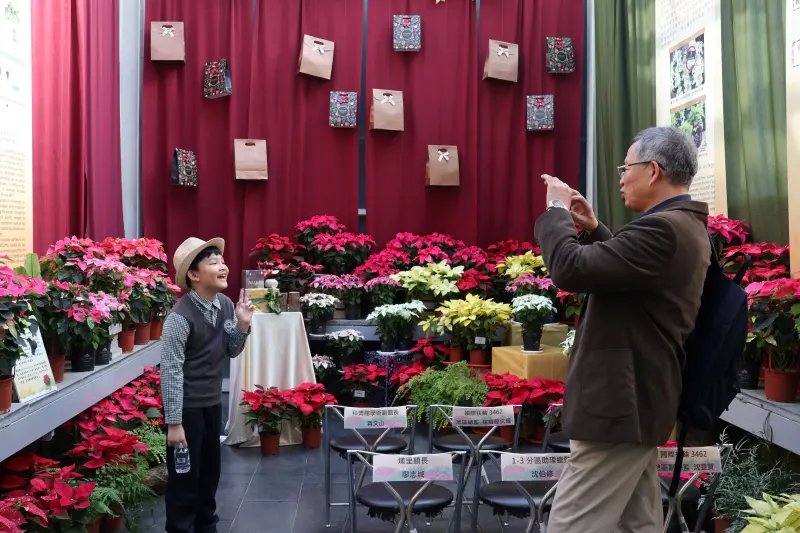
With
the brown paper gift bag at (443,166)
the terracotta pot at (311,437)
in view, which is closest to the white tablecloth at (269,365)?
the terracotta pot at (311,437)

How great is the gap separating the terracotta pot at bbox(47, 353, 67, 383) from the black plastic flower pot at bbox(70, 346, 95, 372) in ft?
0.74

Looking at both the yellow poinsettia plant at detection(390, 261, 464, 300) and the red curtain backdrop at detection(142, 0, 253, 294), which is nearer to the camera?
the yellow poinsettia plant at detection(390, 261, 464, 300)

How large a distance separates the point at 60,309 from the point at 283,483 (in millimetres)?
1663

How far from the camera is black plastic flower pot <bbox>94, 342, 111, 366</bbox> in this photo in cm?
353

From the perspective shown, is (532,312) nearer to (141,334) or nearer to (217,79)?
(141,334)

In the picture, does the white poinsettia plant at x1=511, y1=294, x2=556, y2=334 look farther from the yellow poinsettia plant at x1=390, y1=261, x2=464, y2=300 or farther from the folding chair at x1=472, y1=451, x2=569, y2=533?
the folding chair at x1=472, y1=451, x2=569, y2=533

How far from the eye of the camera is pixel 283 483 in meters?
4.00

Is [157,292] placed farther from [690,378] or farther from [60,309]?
[690,378]

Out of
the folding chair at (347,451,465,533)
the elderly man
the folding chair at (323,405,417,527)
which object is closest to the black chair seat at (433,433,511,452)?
the folding chair at (323,405,417,527)

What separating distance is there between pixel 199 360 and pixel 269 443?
73.4 inches

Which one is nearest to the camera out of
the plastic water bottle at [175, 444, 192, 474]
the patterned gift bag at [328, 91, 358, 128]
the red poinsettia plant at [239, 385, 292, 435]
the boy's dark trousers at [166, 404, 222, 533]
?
the plastic water bottle at [175, 444, 192, 474]

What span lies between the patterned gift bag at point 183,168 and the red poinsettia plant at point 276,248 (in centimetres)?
84

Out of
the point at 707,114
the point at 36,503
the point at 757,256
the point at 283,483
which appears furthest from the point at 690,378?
the point at 707,114

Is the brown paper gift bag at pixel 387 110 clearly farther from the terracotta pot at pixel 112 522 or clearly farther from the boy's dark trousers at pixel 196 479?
the terracotta pot at pixel 112 522
